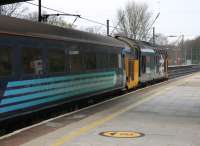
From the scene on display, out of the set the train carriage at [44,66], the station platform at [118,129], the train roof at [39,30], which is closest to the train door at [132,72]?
the train carriage at [44,66]

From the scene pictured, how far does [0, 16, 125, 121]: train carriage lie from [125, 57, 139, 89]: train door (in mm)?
5678

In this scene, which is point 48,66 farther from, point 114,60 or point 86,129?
point 114,60

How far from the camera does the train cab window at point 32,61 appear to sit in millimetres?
10883

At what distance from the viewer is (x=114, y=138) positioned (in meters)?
9.19

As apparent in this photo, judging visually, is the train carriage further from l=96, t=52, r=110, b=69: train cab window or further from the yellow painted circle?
the yellow painted circle

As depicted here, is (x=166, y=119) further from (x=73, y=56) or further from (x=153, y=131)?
(x=73, y=56)

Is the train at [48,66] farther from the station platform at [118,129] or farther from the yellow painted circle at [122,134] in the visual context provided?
the yellow painted circle at [122,134]

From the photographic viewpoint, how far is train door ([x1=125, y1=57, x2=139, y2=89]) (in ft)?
78.1

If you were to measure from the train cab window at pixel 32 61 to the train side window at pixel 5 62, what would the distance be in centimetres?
69

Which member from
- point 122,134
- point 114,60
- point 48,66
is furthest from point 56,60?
point 114,60

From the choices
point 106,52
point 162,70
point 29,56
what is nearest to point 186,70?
point 162,70

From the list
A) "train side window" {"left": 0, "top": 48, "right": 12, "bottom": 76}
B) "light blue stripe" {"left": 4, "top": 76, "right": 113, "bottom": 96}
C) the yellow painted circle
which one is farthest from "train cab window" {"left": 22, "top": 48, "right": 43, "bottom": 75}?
the yellow painted circle

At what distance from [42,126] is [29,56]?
172 cm

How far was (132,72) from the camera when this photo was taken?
2511 centimetres
